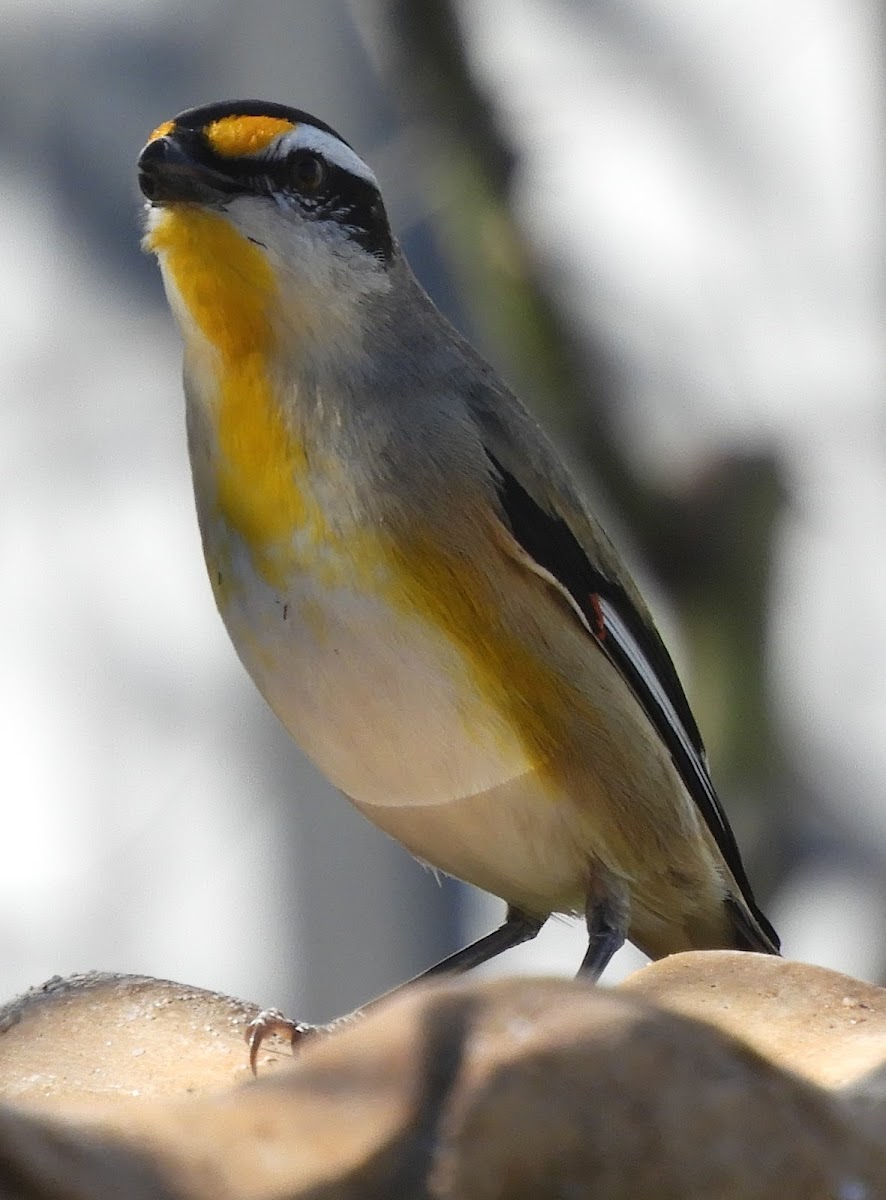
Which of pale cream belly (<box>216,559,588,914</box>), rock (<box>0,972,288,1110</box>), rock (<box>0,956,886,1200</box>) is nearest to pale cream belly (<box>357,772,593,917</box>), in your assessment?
pale cream belly (<box>216,559,588,914</box>)

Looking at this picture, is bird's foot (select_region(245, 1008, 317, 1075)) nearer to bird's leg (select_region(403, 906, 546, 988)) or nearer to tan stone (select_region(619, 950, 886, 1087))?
tan stone (select_region(619, 950, 886, 1087))

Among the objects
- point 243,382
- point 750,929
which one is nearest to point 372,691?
point 243,382

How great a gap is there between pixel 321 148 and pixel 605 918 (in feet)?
4.57

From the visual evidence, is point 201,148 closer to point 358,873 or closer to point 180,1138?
point 180,1138

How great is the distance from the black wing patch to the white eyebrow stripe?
0.54 meters

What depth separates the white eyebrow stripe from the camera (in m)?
3.12

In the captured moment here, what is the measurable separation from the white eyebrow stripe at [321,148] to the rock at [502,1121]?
179 centimetres

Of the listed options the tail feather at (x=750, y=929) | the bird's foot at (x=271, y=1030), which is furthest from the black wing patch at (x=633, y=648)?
the bird's foot at (x=271, y=1030)

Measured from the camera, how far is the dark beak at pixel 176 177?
297cm

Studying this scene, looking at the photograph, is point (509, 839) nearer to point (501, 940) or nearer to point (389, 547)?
point (501, 940)

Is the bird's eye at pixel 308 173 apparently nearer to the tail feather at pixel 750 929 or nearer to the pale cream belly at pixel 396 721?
the pale cream belly at pixel 396 721

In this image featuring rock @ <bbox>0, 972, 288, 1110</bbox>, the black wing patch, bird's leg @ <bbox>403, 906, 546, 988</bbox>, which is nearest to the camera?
rock @ <bbox>0, 972, 288, 1110</bbox>

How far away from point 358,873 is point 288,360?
5048 mm

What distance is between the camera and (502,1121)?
5.11 feet
